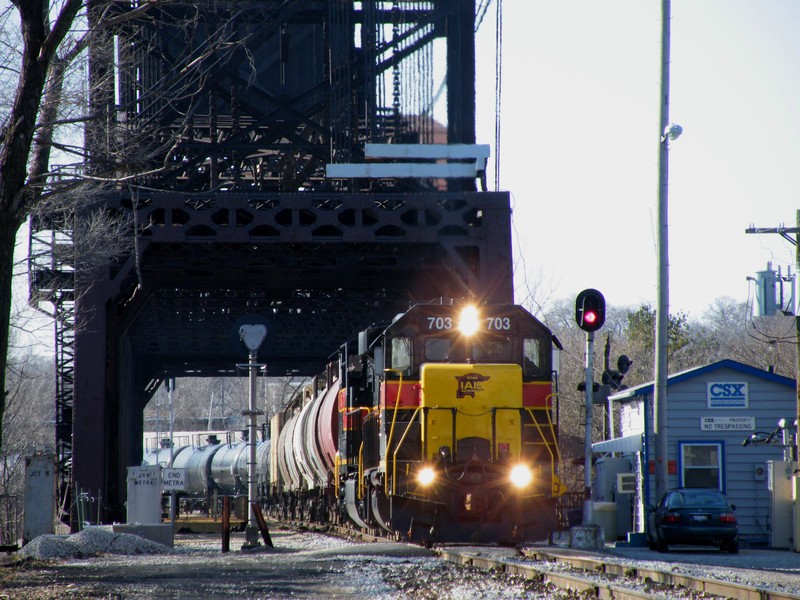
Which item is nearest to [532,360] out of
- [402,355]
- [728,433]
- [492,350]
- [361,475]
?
[492,350]

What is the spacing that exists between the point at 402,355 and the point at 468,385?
3.79 feet

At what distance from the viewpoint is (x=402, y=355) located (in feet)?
58.3

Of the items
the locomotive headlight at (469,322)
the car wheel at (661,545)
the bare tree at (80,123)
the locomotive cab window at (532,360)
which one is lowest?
the car wheel at (661,545)

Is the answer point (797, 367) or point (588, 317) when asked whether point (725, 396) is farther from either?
point (588, 317)

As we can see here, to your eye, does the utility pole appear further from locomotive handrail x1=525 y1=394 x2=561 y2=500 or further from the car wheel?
locomotive handrail x1=525 y1=394 x2=561 y2=500

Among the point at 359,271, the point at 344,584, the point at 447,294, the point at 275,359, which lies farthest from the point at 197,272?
the point at 344,584

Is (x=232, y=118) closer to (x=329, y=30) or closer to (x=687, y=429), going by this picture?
(x=329, y=30)

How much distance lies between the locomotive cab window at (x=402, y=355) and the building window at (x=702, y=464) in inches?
418

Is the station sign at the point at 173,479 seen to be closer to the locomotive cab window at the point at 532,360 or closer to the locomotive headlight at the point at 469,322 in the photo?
the locomotive headlight at the point at 469,322

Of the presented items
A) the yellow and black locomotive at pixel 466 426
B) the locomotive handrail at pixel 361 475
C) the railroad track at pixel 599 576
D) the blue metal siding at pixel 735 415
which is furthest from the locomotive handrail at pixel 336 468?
the blue metal siding at pixel 735 415

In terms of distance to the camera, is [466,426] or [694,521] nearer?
[466,426]

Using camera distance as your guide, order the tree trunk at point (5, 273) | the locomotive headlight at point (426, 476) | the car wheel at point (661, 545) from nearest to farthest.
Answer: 1. the tree trunk at point (5, 273)
2. the locomotive headlight at point (426, 476)
3. the car wheel at point (661, 545)

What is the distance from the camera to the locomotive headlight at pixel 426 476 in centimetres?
1694

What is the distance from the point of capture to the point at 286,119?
96.4ft
